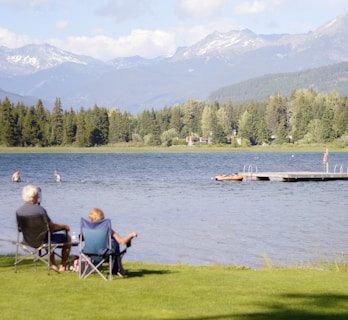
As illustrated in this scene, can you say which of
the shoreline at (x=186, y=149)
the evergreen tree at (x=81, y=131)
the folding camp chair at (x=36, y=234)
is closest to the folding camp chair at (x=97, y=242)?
the folding camp chair at (x=36, y=234)

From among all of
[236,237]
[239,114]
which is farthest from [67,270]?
[239,114]

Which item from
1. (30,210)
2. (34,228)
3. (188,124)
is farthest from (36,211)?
(188,124)

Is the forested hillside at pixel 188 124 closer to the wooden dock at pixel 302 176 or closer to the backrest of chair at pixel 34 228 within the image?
the wooden dock at pixel 302 176

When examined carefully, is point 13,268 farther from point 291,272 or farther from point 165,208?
point 165,208

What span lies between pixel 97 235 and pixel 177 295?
6.57ft

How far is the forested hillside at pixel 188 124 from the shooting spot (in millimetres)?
148375

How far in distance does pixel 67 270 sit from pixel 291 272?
424cm

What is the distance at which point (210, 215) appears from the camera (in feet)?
117

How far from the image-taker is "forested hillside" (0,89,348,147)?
148 metres

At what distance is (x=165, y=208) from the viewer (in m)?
39.6

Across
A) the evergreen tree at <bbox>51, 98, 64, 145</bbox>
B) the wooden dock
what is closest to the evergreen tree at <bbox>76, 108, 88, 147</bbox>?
the evergreen tree at <bbox>51, 98, 64, 145</bbox>

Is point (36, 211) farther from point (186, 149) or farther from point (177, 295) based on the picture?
point (186, 149)

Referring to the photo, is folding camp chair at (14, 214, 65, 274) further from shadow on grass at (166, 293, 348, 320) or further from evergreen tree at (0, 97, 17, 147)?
evergreen tree at (0, 97, 17, 147)

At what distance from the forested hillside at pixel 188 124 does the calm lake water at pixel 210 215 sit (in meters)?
82.8
